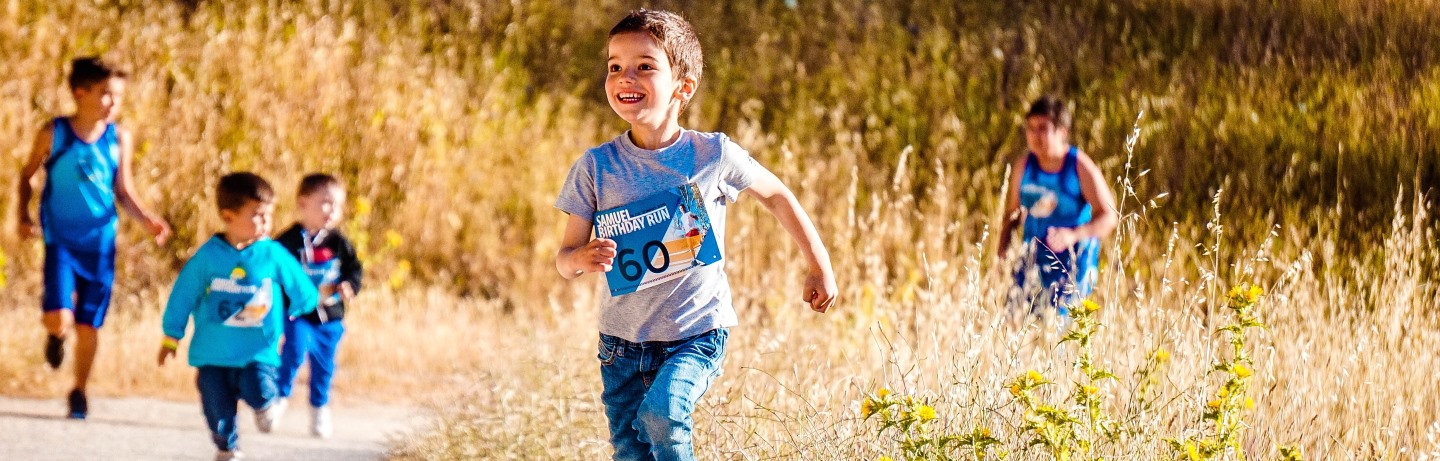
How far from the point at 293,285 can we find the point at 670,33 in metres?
2.31

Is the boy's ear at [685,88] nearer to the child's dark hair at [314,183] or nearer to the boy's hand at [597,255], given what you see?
the boy's hand at [597,255]

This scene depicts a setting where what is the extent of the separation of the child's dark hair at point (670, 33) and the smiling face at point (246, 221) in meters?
2.13

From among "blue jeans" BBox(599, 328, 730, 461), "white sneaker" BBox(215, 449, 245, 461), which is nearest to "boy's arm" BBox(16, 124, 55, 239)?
"white sneaker" BBox(215, 449, 245, 461)

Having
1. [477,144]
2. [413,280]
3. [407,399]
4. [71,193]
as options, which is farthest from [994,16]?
[71,193]

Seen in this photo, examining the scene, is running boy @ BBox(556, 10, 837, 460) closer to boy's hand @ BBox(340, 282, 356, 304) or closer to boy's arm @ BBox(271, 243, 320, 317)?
boy's arm @ BBox(271, 243, 320, 317)

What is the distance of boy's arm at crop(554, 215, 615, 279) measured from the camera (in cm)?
340

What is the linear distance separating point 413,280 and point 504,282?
1.80 ft

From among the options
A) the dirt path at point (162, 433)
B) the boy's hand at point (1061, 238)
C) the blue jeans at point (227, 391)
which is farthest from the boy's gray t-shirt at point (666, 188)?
the boy's hand at point (1061, 238)

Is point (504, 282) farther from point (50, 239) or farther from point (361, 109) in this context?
point (50, 239)

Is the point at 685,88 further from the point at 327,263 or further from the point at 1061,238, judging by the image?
the point at 327,263

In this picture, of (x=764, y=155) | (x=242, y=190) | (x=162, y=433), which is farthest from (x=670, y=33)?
(x=764, y=155)

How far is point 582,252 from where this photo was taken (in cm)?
344

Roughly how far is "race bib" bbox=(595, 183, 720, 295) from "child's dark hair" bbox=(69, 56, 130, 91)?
308 centimetres

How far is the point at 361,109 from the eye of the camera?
992cm
